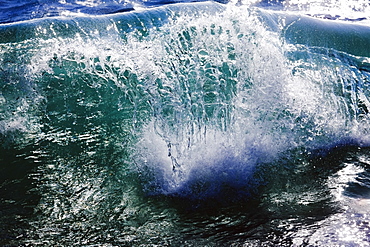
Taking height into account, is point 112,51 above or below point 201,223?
above

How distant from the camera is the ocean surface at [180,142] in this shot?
337 cm

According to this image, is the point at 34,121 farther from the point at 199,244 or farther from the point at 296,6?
the point at 296,6

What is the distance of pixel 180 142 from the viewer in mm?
4176

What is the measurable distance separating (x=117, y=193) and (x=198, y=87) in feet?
5.59

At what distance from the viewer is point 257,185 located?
13.2ft

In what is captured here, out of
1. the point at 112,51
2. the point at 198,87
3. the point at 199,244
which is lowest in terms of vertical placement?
the point at 199,244

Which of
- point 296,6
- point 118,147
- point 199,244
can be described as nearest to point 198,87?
point 118,147

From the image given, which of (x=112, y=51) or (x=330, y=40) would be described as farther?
(x=330, y=40)

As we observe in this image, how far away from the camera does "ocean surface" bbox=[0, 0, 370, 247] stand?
11.1 feet

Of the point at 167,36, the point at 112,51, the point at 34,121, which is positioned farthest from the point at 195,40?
the point at 34,121

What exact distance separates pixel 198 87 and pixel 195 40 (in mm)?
863

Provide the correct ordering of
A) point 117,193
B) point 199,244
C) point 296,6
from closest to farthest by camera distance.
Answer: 1. point 199,244
2. point 117,193
3. point 296,6

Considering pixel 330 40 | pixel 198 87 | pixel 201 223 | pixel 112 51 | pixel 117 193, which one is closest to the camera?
pixel 201 223

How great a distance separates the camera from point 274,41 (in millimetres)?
5379
